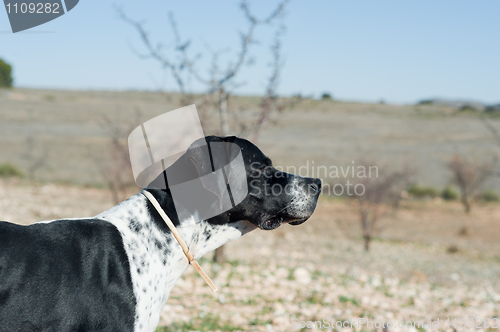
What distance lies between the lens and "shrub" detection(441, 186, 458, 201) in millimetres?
23906

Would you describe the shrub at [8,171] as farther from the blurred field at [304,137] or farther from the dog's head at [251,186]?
the dog's head at [251,186]

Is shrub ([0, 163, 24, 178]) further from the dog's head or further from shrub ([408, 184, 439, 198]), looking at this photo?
the dog's head

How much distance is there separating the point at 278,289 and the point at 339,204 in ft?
46.1

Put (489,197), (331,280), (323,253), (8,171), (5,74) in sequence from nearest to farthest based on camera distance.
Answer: (331,280)
(323,253)
(8,171)
(489,197)
(5,74)

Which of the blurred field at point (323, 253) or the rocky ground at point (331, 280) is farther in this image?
the blurred field at point (323, 253)

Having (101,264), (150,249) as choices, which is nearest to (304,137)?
(150,249)

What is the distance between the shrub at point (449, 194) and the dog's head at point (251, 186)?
23.6m

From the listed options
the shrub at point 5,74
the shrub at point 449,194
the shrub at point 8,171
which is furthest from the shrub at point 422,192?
the shrub at point 5,74

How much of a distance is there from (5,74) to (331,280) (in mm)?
65321

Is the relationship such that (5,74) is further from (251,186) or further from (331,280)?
(251,186)

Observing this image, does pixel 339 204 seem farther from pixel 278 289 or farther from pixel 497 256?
pixel 278 289

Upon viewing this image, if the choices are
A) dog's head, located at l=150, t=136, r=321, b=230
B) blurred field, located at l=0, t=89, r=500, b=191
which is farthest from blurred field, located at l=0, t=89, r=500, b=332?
dog's head, located at l=150, t=136, r=321, b=230

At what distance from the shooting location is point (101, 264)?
2.26 meters

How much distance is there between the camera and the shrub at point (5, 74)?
5924 cm
